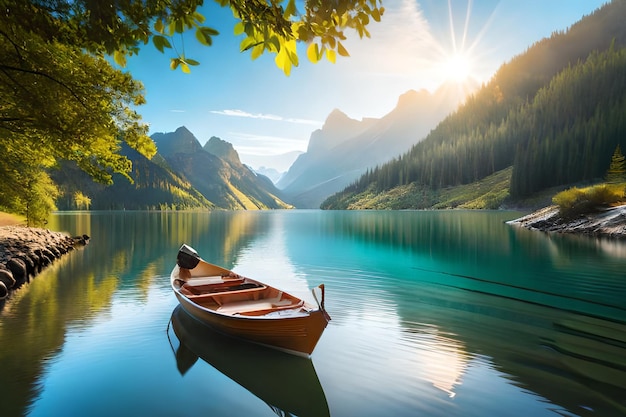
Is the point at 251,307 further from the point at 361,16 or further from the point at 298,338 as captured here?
the point at 361,16

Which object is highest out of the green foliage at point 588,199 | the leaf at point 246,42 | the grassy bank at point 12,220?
the leaf at point 246,42

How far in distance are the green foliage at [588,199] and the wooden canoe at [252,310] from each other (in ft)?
196

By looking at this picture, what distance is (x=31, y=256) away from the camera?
99.0 ft

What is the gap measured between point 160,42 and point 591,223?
6671 cm

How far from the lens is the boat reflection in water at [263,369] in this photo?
31.8 ft

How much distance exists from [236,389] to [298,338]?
2.41m

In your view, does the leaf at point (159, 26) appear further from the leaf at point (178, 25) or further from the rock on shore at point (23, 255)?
the rock on shore at point (23, 255)

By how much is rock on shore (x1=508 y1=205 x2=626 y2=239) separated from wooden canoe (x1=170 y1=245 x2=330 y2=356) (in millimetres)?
52633

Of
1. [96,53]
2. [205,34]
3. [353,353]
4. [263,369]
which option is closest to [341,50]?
[205,34]

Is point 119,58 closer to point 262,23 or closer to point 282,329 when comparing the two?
point 262,23

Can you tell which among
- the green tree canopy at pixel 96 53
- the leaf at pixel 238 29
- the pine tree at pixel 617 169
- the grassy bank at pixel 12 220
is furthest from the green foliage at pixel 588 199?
the grassy bank at pixel 12 220

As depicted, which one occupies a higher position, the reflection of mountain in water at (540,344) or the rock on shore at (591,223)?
the rock on shore at (591,223)

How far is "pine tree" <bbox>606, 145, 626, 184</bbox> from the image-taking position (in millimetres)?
101688

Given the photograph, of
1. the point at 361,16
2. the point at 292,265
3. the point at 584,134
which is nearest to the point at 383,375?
the point at 361,16
